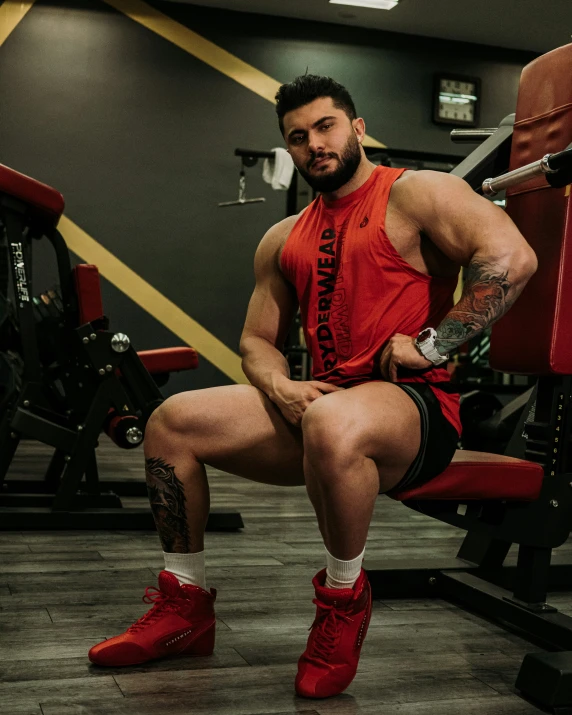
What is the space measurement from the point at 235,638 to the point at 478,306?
87 centimetres

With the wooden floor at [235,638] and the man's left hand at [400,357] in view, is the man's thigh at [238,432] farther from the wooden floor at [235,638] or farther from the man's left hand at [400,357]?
the wooden floor at [235,638]

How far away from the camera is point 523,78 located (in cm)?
196

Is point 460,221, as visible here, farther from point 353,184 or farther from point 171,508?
point 171,508

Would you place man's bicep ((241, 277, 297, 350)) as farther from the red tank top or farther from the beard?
the beard

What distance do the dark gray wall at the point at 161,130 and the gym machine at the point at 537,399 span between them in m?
4.27

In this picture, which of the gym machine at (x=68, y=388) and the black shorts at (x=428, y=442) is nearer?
the black shorts at (x=428, y=442)

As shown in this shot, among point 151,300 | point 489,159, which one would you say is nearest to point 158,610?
point 489,159

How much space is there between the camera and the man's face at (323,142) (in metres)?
1.80

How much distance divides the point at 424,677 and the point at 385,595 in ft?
1.84

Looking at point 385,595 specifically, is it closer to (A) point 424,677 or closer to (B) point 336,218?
(A) point 424,677

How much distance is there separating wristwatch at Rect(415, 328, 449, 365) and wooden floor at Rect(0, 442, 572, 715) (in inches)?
24.2

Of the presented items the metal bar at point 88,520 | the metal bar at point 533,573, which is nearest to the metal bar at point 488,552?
the metal bar at point 533,573

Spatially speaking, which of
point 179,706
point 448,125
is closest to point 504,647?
point 179,706

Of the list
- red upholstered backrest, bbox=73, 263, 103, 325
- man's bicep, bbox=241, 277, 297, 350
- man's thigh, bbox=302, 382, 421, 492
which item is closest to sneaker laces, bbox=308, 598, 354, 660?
man's thigh, bbox=302, 382, 421, 492
